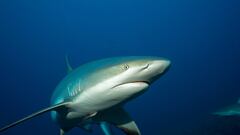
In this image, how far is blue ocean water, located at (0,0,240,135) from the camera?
58312mm

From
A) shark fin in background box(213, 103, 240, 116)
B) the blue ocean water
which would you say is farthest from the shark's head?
the blue ocean water

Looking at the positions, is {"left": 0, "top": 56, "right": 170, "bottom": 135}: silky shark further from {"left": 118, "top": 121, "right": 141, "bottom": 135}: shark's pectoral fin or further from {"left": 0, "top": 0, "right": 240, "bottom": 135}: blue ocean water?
{"left": 0, "top": 0, "right": 240, "bottom": 135}: blue ocean water

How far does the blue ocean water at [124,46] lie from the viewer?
5831 centimetres

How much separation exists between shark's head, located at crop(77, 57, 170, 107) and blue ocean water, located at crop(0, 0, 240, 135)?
123 ft

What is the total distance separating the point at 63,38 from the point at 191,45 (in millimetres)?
76795

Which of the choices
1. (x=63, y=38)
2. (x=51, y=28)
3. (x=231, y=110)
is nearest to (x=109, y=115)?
(x=231, y=110)

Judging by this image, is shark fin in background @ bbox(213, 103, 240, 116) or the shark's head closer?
the shark's head

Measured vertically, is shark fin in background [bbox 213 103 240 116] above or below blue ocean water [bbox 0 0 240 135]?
below

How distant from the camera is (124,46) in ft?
445

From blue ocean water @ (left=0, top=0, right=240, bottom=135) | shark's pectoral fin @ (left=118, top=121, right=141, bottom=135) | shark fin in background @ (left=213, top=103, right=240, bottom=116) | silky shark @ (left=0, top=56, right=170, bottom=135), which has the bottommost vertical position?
shark fin in background @ (left=213, top=103, right=240, bottom=116)

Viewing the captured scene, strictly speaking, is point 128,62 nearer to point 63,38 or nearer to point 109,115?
point 109,115

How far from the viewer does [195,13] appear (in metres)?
131

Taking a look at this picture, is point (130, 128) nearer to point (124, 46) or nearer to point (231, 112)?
point (231, 112)

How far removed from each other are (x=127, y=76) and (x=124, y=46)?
133m
